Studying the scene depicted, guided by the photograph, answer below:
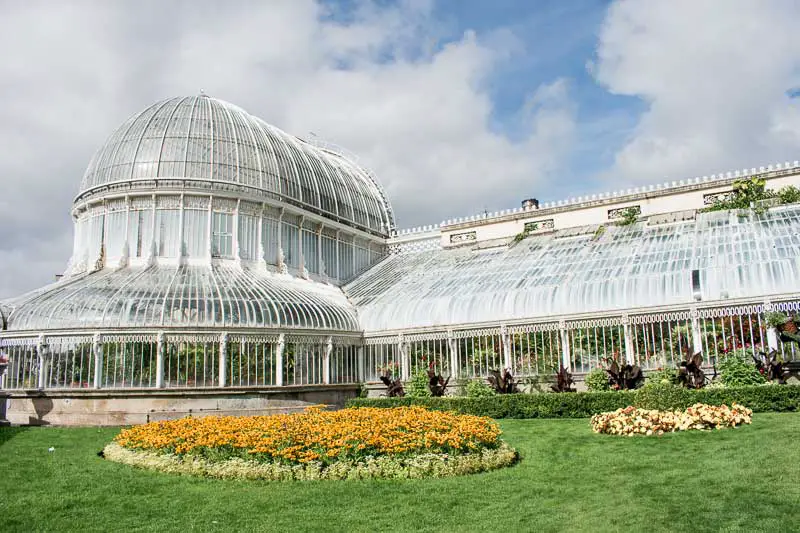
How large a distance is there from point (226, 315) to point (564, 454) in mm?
15530

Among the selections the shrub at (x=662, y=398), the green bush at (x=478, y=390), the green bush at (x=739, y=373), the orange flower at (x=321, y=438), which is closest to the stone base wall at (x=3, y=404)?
the orange flower at (x=321, y=438)

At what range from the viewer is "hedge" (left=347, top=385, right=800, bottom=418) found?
19.0 m

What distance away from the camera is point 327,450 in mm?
14078

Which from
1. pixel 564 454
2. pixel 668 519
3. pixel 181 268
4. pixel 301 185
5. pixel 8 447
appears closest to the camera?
pixel 668 519

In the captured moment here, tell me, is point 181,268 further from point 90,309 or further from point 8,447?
point 8,447

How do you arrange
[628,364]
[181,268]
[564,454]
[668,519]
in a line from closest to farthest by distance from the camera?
[668,519] < [564,454] < [628,364] < [181,268]

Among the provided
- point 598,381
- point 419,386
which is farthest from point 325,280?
point 598,381

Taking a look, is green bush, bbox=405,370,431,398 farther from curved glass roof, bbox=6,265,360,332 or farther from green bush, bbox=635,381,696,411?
green bush, bbox=635,381,696,411

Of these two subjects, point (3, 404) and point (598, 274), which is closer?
point (3, 404)

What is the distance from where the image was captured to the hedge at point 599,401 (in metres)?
19.0

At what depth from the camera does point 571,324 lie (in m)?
27.0

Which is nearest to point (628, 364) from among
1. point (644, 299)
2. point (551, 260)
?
point (644, 299)

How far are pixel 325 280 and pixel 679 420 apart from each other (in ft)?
76.8

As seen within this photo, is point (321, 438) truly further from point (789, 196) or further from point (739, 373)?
point (789, 196)
